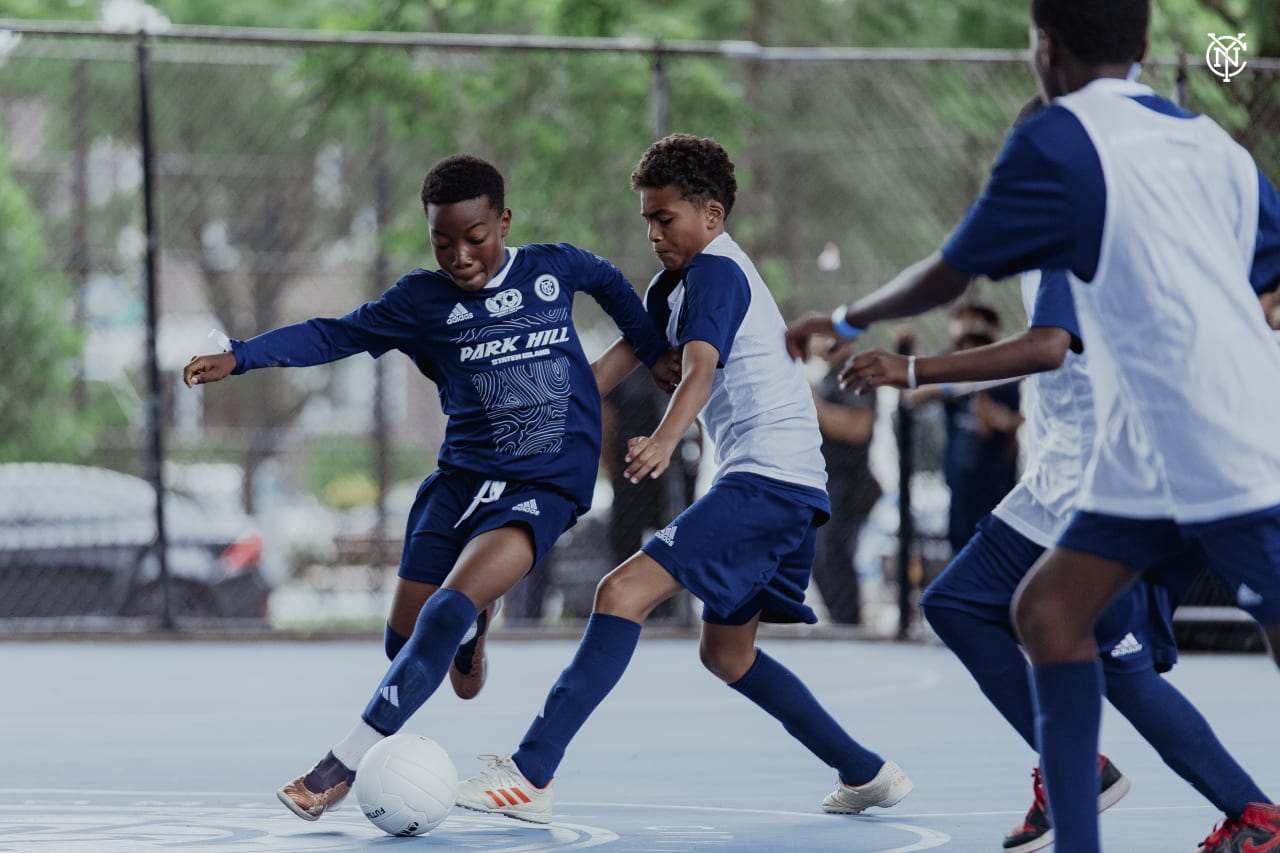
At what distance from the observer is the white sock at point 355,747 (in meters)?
4.33

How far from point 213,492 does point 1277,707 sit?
12.5m

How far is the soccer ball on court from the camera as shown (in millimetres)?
4172

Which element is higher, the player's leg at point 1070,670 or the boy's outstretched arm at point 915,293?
the boy's outstretched arm at point 915,293

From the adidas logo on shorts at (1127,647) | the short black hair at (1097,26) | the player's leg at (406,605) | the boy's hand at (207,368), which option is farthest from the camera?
the player's leg at (406,605)

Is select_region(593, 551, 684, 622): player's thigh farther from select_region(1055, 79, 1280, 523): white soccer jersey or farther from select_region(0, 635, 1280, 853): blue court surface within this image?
select_region(1055, 79, 1280, 523): white soccer jersey

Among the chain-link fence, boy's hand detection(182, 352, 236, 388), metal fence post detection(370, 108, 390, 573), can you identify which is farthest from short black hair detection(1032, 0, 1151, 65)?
metal fence post detection(370, 108, 390, 573)

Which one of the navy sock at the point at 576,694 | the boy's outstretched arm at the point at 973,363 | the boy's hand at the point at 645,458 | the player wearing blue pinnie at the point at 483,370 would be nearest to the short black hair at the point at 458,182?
the player wearing blue pinnie at the point at 483,370

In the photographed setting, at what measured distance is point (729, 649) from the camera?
465cm

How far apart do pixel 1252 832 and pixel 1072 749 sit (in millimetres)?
698

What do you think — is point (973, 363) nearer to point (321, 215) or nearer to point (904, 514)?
point (904, 514)

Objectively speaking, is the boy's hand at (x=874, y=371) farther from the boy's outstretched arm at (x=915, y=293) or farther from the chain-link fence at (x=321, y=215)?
the chain-link fence at (x=321, y=215)

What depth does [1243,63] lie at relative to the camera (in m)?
9.34

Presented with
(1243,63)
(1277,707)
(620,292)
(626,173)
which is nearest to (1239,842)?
(620,292)

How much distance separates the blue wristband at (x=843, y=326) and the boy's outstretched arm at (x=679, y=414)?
583 mm
